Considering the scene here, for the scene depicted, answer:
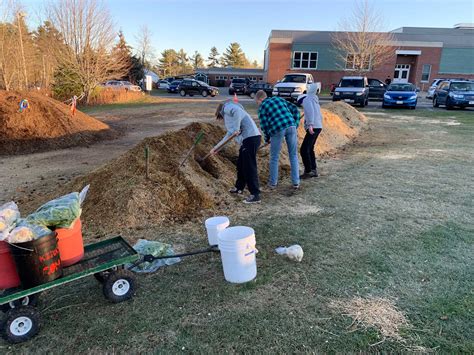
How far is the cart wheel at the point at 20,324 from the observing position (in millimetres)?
2465

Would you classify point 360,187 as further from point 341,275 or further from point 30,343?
point 30,343

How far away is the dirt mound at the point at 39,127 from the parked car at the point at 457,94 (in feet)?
57.4

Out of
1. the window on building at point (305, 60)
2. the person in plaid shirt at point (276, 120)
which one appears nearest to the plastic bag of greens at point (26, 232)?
the person in plaid shirt at point (276, 120)

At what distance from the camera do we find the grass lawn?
249 centimetres

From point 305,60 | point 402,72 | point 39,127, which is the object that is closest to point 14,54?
point 39,127

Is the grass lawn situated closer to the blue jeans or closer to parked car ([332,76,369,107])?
the blue jeans

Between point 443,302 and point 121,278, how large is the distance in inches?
105

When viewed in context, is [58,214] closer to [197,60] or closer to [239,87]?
[239,87]

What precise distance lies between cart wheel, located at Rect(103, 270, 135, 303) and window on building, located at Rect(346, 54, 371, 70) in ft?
117

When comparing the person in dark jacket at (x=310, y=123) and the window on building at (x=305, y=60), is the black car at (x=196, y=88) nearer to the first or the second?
the window on building at (x=305, y=60)

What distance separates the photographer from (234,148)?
686cm

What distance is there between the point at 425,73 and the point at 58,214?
4298 cm

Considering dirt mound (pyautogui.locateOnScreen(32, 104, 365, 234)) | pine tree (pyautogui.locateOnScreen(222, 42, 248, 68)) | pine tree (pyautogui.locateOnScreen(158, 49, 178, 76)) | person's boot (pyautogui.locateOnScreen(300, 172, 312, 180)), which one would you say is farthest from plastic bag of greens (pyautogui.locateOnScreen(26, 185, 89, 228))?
pine tree (pyautogui.locateOnScreen(222, 42, 248, 68))

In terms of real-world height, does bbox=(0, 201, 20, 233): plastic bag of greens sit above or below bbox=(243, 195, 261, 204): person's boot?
above
